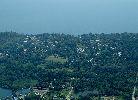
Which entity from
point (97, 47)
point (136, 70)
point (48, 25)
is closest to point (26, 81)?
point (136, 70)

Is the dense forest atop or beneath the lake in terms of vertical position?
atop

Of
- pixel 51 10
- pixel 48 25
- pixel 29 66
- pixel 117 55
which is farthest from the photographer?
pixel 51 10

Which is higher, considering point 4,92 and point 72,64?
point 72,64

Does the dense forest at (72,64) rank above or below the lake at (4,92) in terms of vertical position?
above

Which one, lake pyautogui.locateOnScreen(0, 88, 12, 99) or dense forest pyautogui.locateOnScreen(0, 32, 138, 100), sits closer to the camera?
lake pyautogui.locateOnScreen(0, 88, 12, 99)

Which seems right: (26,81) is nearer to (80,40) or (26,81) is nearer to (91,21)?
(80,40)

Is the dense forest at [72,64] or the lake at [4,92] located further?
the dense forest at [72,64]

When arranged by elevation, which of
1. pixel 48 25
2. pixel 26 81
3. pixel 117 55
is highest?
pixel 48 25

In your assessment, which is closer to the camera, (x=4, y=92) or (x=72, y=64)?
(x=4, y=92)
